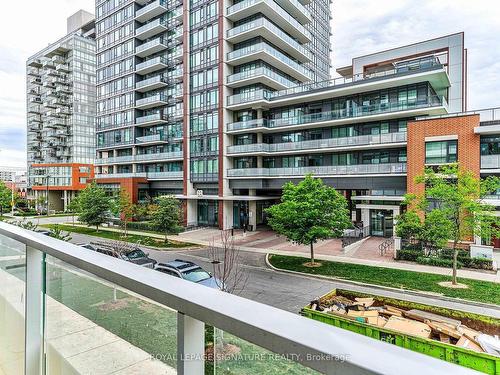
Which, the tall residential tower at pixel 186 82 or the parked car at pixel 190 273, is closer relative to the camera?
the parked car at pixel 190 273

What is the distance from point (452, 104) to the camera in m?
36.5

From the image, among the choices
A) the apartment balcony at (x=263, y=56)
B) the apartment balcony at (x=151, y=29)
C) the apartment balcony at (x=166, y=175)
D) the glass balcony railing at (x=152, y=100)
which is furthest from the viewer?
the apartment balcony at (x=151, y=29)

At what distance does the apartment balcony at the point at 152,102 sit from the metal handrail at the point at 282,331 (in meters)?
46.1

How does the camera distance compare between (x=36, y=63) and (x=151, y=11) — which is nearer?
(x=151, y=11)

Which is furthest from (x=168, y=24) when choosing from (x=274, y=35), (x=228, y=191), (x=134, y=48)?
(x=228, y=191)

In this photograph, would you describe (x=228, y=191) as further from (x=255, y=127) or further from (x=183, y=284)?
(x=183, y=284)

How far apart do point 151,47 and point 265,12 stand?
59.9ft

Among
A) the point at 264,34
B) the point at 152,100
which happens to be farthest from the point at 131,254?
the point at 152,100

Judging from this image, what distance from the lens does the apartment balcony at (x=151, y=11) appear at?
4494 cm

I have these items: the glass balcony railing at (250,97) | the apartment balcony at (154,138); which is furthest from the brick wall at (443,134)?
the apartment balcony at (154,138)

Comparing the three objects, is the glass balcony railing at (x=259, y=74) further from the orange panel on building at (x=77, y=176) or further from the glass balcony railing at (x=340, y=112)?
the orange panel on building at (x=77, y=176)

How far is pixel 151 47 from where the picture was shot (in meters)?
45.4

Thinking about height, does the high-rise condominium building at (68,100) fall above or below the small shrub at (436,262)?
above

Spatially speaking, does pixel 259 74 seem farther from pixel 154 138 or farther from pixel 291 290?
pixel 291 290
